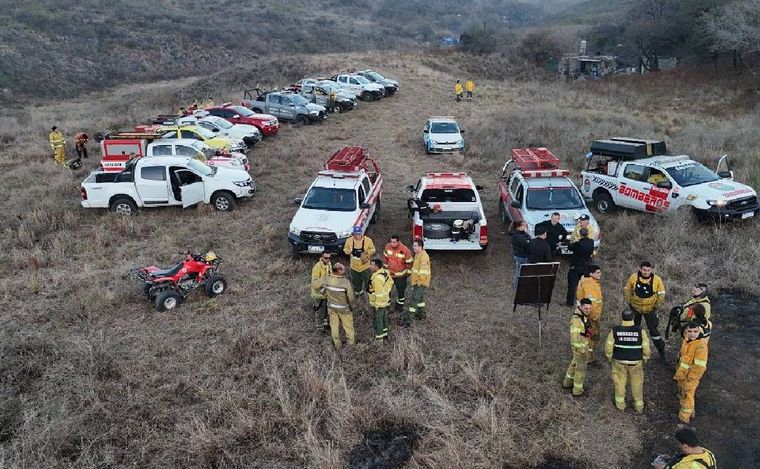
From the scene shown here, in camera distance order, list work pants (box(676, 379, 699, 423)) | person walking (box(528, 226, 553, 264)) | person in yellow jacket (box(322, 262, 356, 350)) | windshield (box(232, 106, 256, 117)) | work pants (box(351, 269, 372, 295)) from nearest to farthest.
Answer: work pants (box(676, 379, 699, 423)) → person in yellow jacket (box(322, 262, 356, 350)) → person walking (box(528, 226, 553, 264)) → work pants (box(351, 269, 372, 295)) → windshield (box(232, 106, 256, 117))

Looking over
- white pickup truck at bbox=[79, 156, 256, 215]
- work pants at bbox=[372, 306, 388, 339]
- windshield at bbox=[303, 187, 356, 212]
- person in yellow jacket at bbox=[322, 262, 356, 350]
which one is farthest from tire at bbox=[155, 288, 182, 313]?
white pickup truck at bbox=[79, 156, 256, 215]

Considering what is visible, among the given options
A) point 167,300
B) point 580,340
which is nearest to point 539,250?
point 580,340

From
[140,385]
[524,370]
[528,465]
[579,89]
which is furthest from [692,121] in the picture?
[140,385]

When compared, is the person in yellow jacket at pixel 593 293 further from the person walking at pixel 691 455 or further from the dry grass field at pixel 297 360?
the person walking at pixel 691 455

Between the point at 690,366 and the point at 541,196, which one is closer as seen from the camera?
the point at 690,366

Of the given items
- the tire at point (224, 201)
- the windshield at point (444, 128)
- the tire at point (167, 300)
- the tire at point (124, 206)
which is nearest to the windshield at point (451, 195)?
the tire at point (167, 300)

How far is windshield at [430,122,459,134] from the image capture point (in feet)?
70.0

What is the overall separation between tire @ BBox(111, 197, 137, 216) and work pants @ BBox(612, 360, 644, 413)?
12.7 m

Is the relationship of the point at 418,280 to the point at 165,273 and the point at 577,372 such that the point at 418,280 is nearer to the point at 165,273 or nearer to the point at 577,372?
the point at 577,372

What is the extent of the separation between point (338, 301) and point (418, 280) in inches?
56.7

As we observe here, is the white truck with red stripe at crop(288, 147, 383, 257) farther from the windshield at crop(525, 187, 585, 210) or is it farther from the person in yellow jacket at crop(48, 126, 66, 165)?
the person in yellow jacket at crop(48, 126, 66, 165)

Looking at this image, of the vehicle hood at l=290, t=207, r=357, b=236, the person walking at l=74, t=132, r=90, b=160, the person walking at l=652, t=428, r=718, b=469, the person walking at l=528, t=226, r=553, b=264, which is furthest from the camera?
the person walking at l=74, t=132, r=90, b=160

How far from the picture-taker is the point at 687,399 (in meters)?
6.66

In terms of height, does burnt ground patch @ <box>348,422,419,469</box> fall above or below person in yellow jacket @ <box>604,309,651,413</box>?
below
